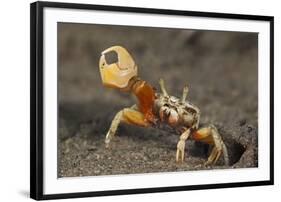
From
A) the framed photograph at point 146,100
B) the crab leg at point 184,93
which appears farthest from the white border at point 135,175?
the crab leg at point 184,93

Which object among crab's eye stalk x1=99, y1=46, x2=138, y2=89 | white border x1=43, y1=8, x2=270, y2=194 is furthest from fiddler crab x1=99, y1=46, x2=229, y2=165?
white border x1=43, y1=8, x2=270, y2=194

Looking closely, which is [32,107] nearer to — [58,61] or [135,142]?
[58,61]

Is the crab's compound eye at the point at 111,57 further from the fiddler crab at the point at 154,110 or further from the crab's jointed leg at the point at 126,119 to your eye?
the crab's jointed leg at the point at 126,119

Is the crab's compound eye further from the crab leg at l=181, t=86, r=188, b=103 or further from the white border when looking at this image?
the crab leg at l=181, t=86, r=188, b=103

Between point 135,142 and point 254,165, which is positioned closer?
point 135,142

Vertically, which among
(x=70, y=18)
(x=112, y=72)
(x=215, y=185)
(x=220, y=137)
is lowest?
(x=215, y=185)

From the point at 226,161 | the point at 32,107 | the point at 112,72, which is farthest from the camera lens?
the point at 226,161
